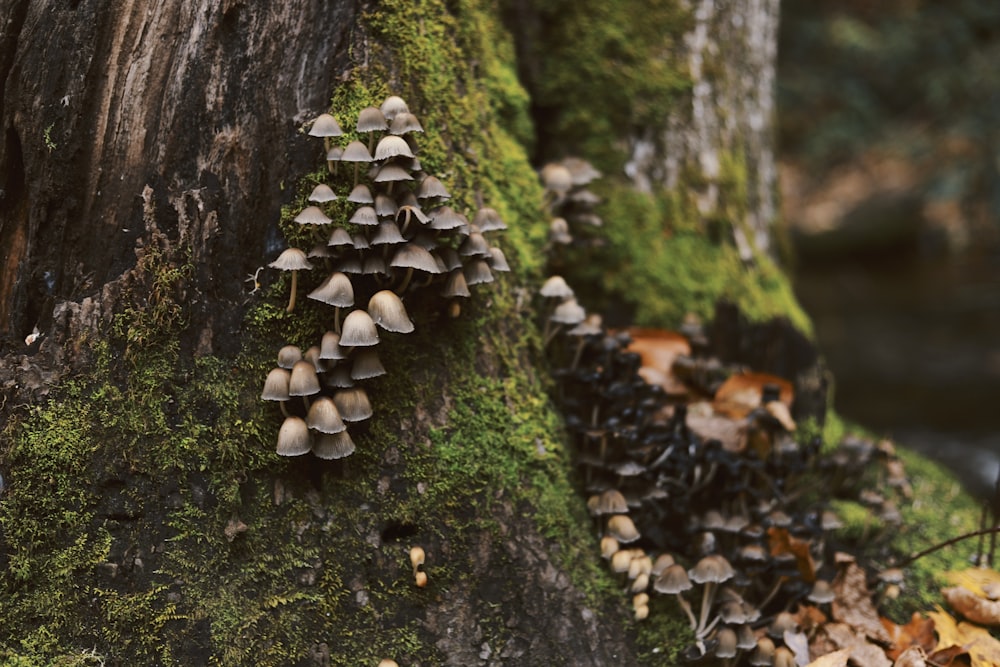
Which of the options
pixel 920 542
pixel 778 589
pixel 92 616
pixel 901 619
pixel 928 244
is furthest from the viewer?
pixel 928 244

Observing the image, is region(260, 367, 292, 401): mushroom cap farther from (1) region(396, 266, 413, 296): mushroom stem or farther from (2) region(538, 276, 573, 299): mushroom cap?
(2) region(538, 276, 573, 299): mushroom cap

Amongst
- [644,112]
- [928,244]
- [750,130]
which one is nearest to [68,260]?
[644,112]

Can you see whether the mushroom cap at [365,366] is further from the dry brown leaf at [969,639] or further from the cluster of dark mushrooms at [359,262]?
the dry brown leaf at [969,639]

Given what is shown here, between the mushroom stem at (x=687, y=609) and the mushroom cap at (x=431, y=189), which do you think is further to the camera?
the mushroom stem at (x=687, y=609)

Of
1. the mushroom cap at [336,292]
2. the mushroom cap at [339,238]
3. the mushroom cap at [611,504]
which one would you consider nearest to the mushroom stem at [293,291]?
the mushroom cap at [336,292]

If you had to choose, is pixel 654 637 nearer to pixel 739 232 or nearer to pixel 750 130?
pixel 739 232

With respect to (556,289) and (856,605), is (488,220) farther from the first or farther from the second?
(856,605)

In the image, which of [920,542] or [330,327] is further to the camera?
[920,542]
